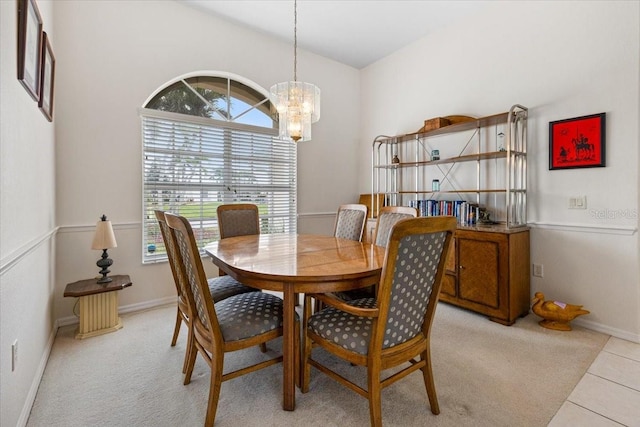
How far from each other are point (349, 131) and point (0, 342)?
4.30 m

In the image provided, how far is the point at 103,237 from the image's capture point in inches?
100

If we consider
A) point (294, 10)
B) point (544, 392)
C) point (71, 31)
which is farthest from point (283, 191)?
point (544, 392)

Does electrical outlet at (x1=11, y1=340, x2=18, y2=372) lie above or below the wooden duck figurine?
above

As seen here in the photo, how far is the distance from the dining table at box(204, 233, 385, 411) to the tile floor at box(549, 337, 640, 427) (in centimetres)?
119

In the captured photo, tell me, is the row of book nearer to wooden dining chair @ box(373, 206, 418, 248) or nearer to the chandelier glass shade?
wooden dining chair @ box(373, 206, 418, 248)

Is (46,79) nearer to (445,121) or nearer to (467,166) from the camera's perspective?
(445,121)

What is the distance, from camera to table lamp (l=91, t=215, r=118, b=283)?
253 cm

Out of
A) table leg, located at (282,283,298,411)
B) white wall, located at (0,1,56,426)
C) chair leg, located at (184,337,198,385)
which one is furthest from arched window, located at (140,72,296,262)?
table leg, located at (282,283,298,411)

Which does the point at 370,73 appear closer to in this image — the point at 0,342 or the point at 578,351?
the point at 578,351

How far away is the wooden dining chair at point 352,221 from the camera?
280 cm

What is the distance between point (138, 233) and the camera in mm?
2992

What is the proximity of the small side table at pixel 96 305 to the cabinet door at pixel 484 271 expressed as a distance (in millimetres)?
3021

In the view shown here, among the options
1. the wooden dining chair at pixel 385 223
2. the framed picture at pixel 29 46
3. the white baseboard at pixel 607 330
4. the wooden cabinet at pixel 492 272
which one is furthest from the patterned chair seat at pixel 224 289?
the white baseboard at pixel 607 330

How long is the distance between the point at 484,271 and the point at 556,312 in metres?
0.60
